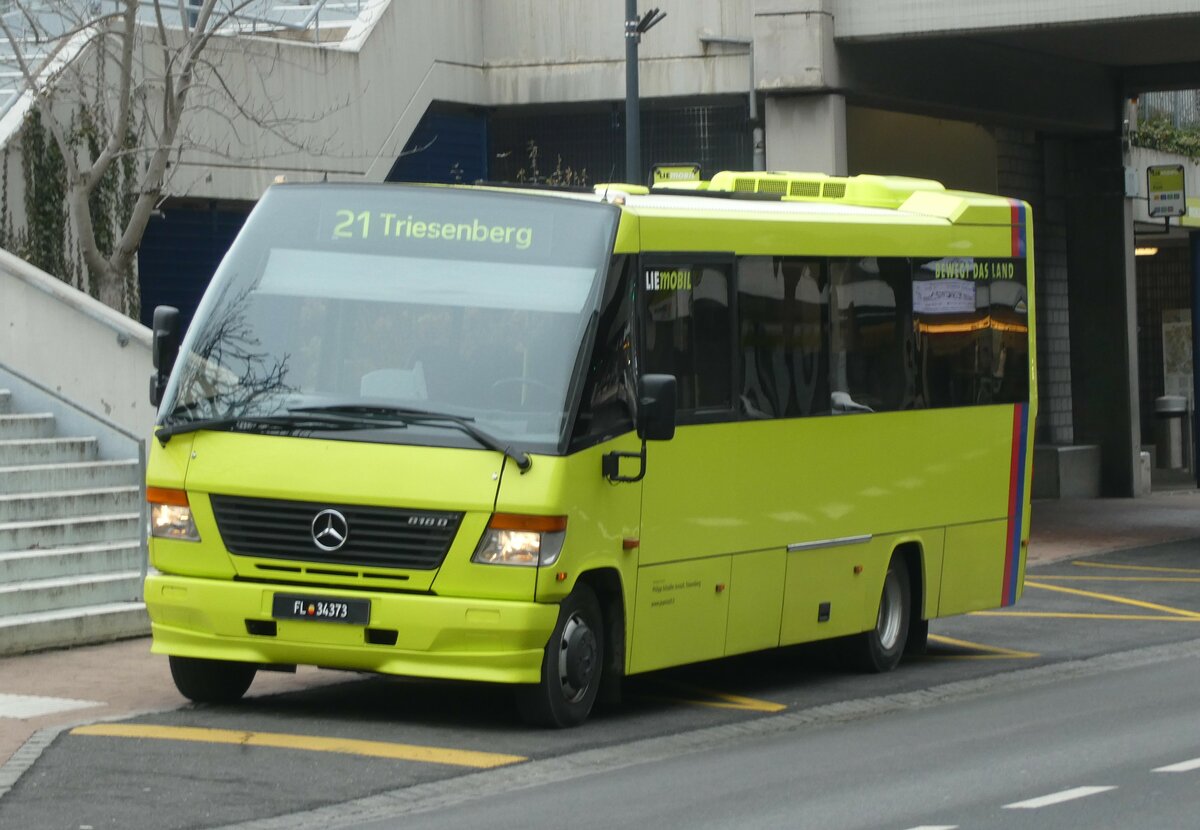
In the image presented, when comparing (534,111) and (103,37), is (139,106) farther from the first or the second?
(534,111)

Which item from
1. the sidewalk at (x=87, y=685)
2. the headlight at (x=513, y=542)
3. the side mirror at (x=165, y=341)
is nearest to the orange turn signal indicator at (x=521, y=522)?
the headlight at (x=513, y=542)

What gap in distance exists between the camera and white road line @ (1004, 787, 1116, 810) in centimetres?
902

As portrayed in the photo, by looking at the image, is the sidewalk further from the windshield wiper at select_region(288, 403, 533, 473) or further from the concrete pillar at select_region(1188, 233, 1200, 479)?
the concrete pillar at select_region(1188, 233, 1200, 479)

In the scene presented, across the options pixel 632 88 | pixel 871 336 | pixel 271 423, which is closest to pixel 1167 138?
pixel 632 88

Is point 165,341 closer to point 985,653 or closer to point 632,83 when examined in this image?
point 985,653

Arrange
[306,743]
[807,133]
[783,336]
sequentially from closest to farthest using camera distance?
[306,743] → [783,336] → [807,133]

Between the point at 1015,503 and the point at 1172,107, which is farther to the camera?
the point at 1172,107

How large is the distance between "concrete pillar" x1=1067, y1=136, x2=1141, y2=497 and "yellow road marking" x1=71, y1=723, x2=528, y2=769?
22566mm

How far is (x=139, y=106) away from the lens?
75.2 feet

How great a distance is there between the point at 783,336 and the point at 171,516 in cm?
358

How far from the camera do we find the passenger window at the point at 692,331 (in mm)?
11750

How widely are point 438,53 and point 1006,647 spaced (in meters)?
14.2

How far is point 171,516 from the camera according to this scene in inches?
443

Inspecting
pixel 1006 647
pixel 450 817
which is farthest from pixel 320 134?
pixel 450 817
